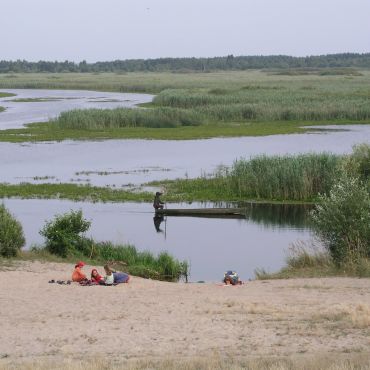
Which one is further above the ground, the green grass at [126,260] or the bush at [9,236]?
the bush at [9,236]

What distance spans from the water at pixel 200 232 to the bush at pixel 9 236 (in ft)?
10.2

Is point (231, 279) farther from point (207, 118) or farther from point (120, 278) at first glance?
point (207, 118)

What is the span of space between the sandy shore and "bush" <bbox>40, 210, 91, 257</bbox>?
A: 2.92m

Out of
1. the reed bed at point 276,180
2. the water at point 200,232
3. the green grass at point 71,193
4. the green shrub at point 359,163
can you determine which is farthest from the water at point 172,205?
the green shrub at point 359,163

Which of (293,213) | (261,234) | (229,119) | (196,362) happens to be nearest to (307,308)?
(196,362)

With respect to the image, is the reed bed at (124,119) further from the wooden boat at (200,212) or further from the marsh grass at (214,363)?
the marsh grass at (214,363)

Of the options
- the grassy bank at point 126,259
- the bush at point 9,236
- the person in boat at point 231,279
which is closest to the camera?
the person in boat at point 231,279

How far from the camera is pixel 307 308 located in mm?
16703

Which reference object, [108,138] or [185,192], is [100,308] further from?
[108,138]

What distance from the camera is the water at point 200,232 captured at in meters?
25.0

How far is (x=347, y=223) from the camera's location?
21891mm

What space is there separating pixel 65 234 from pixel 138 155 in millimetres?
25450

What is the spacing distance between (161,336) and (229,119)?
185ft

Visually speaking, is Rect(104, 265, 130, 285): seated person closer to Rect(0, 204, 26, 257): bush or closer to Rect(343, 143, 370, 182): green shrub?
Rect(0, 204, 26, 257): bush
